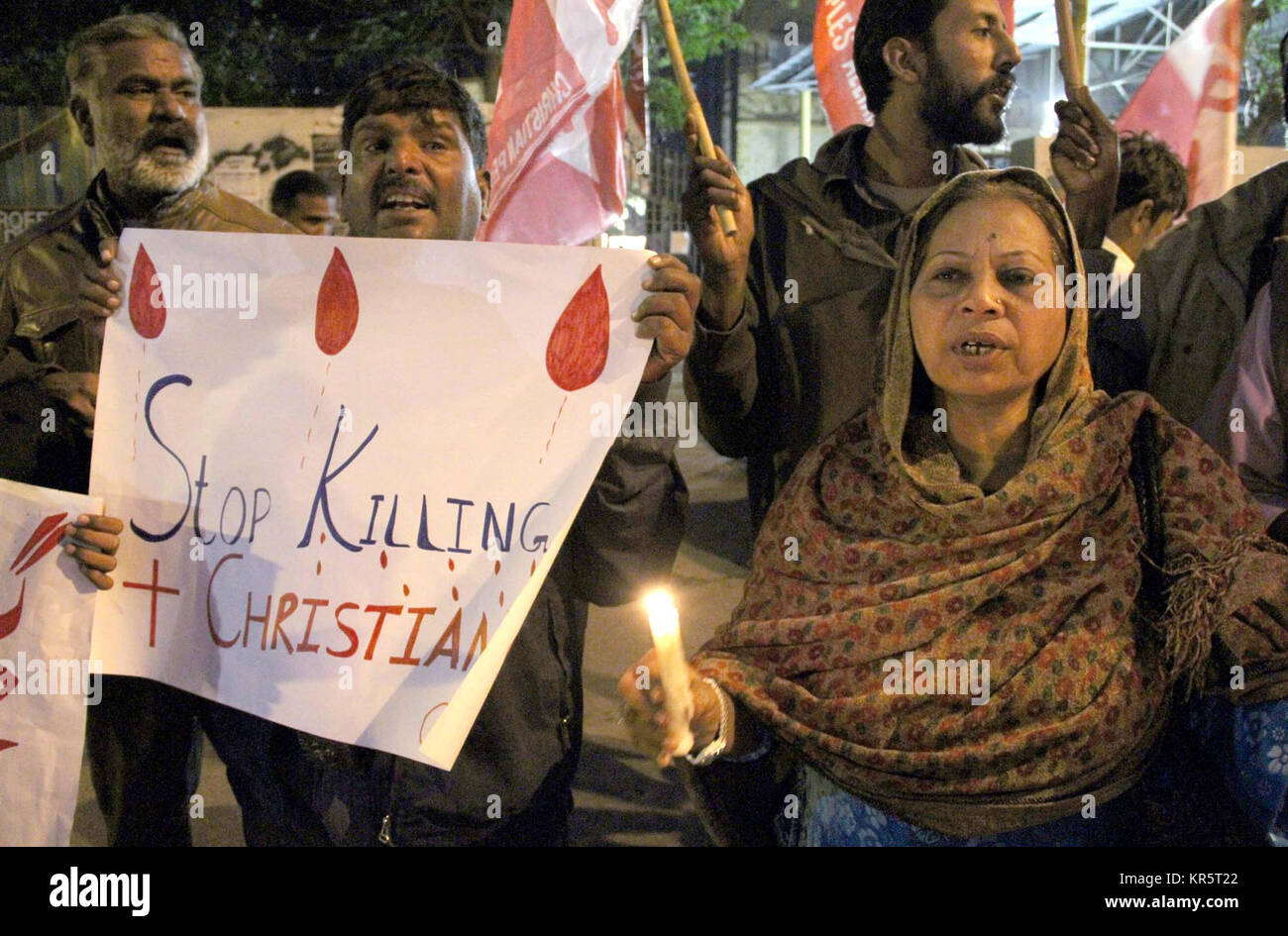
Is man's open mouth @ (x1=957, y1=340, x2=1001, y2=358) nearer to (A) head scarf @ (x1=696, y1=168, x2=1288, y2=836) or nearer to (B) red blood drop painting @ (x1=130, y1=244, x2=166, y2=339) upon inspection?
(A) head scarf @ (x1=696, y1=168, x2=1288, y2=836)

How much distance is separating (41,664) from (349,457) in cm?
72

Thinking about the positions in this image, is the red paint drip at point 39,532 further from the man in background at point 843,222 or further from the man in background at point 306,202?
the man in background at point 306,202

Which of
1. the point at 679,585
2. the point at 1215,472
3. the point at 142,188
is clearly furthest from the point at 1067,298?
the point at 679,585

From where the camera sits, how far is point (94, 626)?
A: 79.7 inches

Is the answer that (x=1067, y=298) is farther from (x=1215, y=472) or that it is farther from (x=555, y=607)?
(x=555, y=607)

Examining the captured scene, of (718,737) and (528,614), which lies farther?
(528,614)

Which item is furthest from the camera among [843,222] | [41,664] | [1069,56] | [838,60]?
[838,60]

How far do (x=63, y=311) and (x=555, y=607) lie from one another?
1.32m

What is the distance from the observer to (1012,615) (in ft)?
5.80

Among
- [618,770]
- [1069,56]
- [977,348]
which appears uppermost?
[1069,56]

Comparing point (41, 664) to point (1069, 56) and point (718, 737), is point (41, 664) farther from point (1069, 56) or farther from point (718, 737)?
point (1069, 56)

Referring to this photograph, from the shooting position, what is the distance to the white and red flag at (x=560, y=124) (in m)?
3.91

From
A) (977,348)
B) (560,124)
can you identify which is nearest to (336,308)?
(977,348)

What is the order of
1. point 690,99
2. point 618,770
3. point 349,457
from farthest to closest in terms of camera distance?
point 618,770 < point 690,99 < point 349,457
